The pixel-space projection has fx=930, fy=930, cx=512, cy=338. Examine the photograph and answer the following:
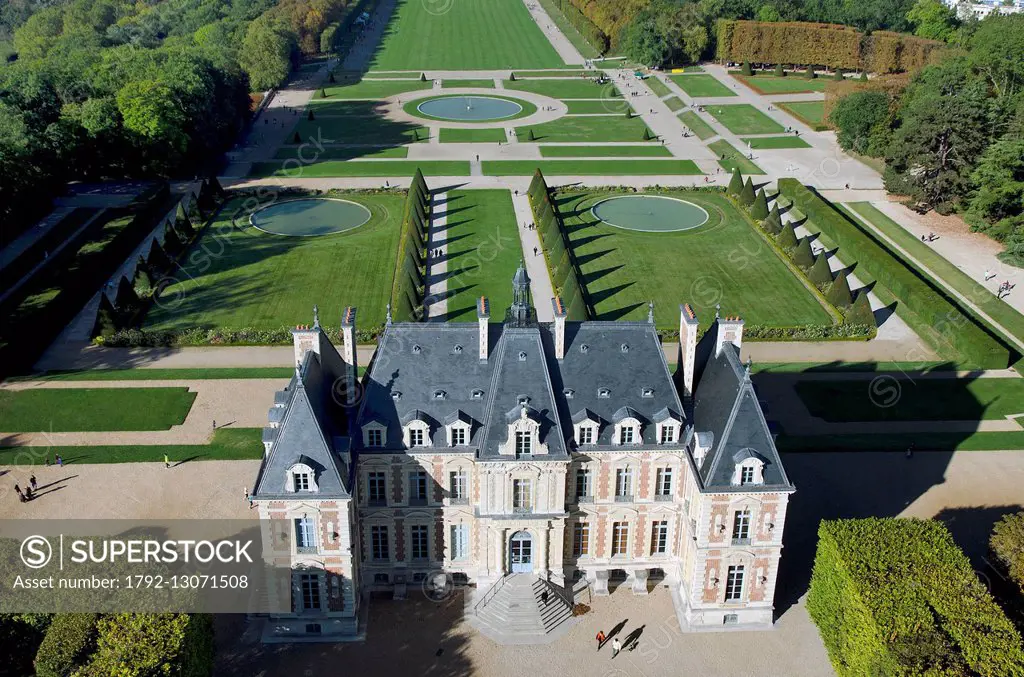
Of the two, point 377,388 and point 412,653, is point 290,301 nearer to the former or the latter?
point 377,388

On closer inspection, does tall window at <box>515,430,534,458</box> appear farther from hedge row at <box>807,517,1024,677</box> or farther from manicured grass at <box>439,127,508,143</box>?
Result: manicured grass at <box>439,127,508,143</box>

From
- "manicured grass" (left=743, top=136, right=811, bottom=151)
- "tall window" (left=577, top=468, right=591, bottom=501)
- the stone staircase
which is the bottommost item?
the stone staircase

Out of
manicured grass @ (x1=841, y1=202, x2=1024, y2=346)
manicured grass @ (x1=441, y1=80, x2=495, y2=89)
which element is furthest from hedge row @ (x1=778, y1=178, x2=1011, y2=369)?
manicured grass @ (x1=441, y1=80, x2=495, y2=89)

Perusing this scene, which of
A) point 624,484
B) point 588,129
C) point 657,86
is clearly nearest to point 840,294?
point 624,484

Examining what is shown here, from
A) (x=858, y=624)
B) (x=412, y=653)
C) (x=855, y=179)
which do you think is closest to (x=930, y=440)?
(x=858, y=624)

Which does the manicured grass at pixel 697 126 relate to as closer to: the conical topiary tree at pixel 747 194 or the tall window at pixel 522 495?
the conical topiary tree at pixel 747 194

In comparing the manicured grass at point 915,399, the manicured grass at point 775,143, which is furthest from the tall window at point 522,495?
the manicured grass at point 775,143

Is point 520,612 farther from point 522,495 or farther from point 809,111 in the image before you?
Result: point 809,111
